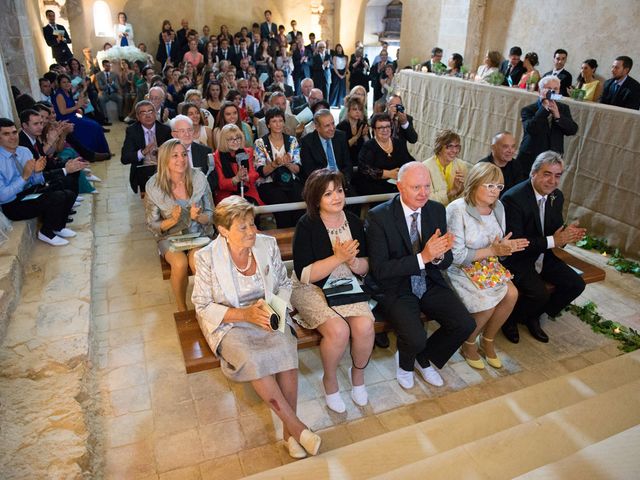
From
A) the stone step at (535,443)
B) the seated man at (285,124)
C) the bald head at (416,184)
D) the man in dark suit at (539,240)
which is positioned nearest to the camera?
the stone step at (535,443)

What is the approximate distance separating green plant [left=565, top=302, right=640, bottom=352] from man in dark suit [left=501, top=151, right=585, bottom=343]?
1.47 ft

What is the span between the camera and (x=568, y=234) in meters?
Answer: 3.54

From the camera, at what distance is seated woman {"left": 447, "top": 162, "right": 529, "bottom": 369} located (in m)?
3.35

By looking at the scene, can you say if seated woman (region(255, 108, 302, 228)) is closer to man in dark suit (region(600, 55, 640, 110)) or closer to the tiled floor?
the tiled floor

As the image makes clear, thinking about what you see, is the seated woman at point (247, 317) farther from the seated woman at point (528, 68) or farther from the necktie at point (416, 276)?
the seated woman at point (528, 68)

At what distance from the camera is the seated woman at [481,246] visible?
132 inches

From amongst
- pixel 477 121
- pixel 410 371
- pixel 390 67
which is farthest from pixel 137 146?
pixel 390 67

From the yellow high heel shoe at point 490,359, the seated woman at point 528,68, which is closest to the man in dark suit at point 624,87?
the seated woman at point 528,68

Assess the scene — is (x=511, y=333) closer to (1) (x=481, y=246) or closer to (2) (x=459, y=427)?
(1) (x=481, y=246)

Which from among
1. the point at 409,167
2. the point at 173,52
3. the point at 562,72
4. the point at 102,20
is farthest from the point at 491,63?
the point at 102,20

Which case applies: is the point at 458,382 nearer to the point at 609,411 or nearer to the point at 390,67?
the point at 609,411

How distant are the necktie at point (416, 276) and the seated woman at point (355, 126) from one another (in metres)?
2.70

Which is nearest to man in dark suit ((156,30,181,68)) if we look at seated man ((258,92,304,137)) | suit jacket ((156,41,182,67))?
suit jacket ((156,41,182,67))

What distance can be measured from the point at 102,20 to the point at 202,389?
569 inches
